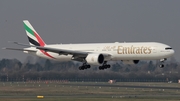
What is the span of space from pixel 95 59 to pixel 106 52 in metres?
2.78

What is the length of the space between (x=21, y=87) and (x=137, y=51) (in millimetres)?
44559

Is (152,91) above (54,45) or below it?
below

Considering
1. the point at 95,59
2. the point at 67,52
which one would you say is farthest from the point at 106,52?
the point at 67,52

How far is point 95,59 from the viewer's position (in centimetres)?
10194

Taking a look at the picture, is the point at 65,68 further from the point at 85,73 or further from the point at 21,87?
the point at 21,87

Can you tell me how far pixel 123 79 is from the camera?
16775 cm

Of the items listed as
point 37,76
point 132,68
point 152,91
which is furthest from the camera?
point 132,68

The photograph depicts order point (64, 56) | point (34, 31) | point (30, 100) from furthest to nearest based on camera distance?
point (34, 31) < point (64, 56) < point (30, 100)

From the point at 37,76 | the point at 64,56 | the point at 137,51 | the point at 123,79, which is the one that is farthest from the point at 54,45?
the point at 123,79

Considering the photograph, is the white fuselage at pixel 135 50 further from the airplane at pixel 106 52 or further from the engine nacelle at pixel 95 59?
the engine nacelle at pixel 95 59

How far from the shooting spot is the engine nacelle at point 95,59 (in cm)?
10200

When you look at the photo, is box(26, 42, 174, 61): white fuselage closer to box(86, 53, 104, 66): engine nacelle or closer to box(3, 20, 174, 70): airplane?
box(3, 20, 174, 70): airplane

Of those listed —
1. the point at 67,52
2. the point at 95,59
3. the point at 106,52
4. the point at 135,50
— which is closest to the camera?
the point at 135,50

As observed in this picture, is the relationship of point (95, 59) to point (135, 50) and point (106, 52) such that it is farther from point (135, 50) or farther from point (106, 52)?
point (135, 50)
